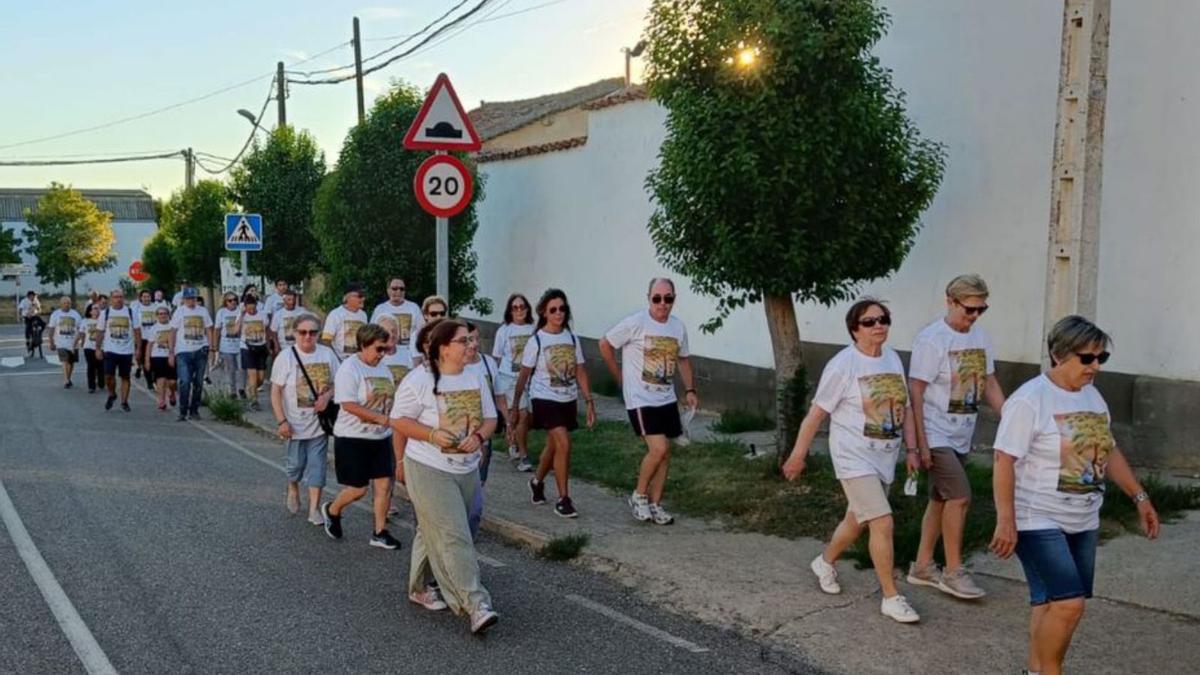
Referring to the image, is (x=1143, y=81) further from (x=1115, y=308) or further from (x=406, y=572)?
(x=406, y=572)

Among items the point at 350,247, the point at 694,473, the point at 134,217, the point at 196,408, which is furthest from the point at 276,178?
the point at 134,217

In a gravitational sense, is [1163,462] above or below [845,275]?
below

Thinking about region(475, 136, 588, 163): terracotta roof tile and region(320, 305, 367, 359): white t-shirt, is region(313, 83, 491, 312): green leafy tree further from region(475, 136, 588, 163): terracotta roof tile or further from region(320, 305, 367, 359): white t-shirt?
region(320, 305, 367, 359): white t-shirt

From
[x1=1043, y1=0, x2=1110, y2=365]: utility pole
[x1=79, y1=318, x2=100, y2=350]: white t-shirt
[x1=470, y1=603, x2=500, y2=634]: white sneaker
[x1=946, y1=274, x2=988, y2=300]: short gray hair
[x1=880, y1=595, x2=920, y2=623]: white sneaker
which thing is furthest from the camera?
[x1=79, y1=318, x2=100, y2=350]: white t-shirt

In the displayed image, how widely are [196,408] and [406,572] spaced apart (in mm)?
9529

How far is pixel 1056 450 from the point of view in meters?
4.52

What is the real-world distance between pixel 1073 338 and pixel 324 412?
5.61 metres

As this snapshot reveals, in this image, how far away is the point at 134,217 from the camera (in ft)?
317

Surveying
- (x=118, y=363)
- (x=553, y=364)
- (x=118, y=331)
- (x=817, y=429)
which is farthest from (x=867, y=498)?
(x=118, y=331)

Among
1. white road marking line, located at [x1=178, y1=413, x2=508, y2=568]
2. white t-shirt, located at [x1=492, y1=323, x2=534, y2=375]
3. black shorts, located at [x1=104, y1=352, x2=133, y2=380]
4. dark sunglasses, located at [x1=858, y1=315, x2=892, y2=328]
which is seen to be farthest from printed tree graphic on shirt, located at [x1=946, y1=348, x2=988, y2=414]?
black shorts, located at [x1=104, y1=352, x2=133, y2=380]

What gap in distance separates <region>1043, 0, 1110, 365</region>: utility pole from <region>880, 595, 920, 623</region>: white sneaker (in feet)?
6.32

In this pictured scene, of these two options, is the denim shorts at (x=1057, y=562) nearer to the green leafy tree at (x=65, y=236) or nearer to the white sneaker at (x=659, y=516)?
the white sneaker at (x=659, y=516)

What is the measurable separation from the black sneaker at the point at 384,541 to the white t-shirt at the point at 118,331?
10.5 meters

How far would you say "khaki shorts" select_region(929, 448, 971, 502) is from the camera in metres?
6.04
